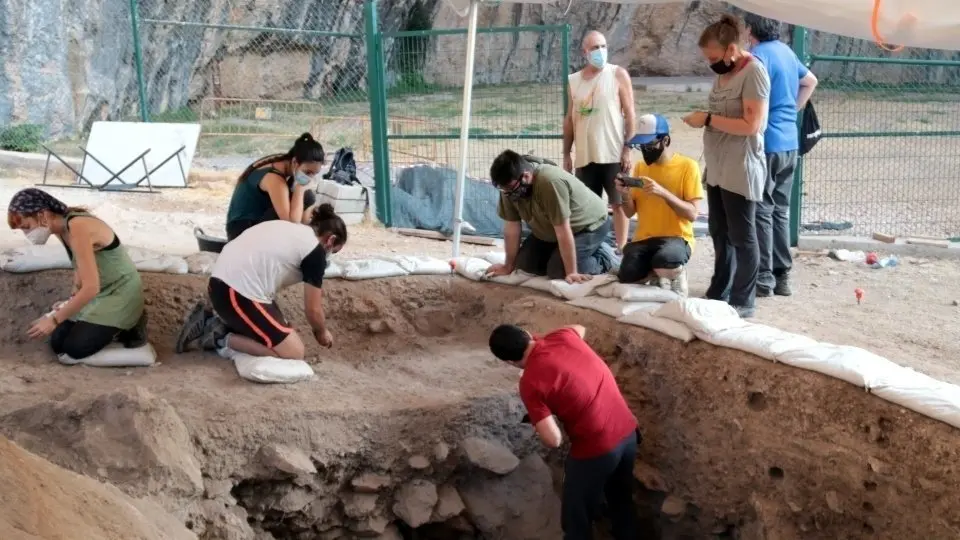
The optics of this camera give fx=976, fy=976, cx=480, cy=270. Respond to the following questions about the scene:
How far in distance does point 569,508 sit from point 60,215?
316 cm

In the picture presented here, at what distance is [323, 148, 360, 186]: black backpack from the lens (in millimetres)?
9500

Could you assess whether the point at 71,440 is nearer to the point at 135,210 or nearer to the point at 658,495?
the point at 658,495

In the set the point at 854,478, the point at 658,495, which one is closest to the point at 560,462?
the point at 658,495

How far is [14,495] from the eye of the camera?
9.98 feet

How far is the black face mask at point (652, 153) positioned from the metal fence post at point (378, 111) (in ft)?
12.9

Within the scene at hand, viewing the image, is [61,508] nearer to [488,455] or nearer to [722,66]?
[488,455]

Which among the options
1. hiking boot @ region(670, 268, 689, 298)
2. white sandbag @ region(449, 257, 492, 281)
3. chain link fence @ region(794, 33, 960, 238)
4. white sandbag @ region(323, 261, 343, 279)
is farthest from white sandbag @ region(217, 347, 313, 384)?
chain link fence @ region(794, 33, 960, 238)

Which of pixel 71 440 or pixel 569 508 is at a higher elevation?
pixel 71 440

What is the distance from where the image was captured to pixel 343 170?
31.4ft

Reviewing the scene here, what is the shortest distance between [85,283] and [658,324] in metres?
3.14

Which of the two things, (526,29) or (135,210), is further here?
(135,210)

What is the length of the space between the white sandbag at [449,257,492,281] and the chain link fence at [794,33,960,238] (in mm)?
3130

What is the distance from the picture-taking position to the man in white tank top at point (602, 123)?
22.6 feet

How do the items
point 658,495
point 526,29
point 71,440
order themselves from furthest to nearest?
1. point 526,29
2. point 658,495
3. point 71,440
